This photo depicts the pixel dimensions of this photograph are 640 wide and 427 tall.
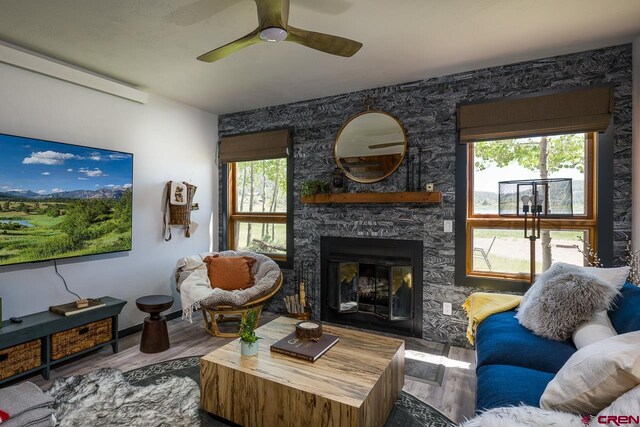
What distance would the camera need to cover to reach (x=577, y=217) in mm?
2854

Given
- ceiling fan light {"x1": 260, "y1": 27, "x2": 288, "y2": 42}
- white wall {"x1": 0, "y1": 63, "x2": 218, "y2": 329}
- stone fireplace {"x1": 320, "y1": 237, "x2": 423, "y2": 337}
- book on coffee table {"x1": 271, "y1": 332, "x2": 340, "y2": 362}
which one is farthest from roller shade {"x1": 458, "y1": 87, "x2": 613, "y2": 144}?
white wall {"x1": 0, "y1": 63, "x2": 218, "y2": 329}

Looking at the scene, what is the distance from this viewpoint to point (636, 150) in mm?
2549

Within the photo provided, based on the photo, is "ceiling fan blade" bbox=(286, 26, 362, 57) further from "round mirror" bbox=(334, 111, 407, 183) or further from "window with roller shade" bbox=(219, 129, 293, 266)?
"window with roller shade" bbox=(219, 129, 293, 266)

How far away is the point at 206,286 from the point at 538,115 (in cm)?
351

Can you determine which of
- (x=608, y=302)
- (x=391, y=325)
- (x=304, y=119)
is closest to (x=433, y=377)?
(x=391, y=325)

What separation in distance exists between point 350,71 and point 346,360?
2.54 metres

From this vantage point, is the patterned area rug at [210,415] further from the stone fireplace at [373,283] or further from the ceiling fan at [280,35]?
the ceiling fan at [280,35]

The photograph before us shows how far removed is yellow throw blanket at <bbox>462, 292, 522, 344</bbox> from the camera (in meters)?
2.52

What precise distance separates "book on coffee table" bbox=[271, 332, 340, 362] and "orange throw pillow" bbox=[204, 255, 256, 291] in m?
1.55

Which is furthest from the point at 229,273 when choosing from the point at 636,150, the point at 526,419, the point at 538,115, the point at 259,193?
the point at 636,150

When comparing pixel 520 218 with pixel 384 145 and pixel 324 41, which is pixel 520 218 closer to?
pixel 384 145

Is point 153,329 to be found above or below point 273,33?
below

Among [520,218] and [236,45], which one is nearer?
[236,45]

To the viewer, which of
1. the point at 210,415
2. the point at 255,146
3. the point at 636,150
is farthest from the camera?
the point at 255,146
